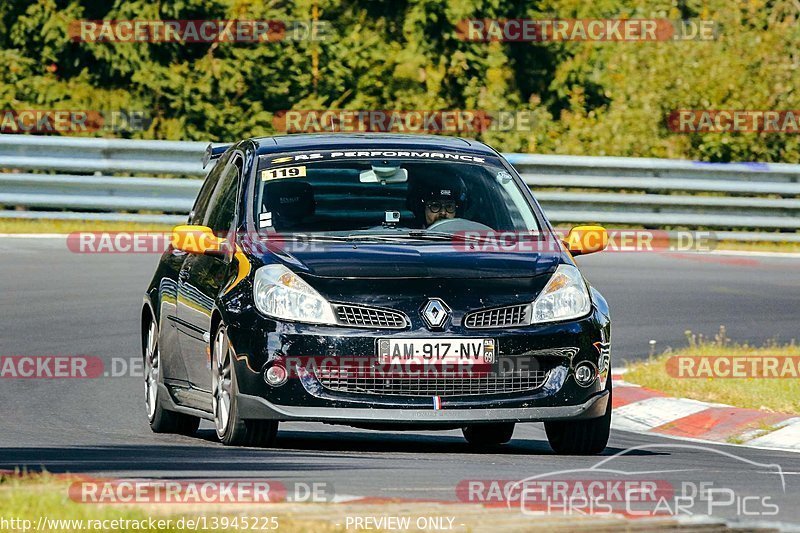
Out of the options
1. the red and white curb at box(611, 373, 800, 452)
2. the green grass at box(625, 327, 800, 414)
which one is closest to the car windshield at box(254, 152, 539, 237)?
the red and white curb at box(611, 373, 800, 452)

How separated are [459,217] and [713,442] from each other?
2018 mm

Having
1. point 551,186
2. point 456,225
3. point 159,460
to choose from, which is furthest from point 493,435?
point 551,186

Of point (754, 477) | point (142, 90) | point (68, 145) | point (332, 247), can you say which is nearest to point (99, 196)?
point (68, 145)

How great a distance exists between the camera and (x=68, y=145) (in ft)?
68.3

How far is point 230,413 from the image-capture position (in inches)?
357

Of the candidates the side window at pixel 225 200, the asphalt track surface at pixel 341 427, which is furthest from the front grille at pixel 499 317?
the side window at pixel 225 200

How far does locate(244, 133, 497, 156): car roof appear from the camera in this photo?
33.6ft

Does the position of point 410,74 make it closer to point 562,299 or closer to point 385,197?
point 385,197

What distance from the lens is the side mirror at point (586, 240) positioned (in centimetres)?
967

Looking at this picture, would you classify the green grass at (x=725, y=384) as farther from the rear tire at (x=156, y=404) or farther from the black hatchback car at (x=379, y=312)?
the rear tire at (x=156, y=404)

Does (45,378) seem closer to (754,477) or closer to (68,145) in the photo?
(754,477)

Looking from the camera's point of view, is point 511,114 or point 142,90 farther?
point 511,114

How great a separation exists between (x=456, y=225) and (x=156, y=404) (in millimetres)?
2046

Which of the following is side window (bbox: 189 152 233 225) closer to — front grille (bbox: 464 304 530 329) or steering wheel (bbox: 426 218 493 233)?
steering wheel (bbox: 426 218 493 233)
